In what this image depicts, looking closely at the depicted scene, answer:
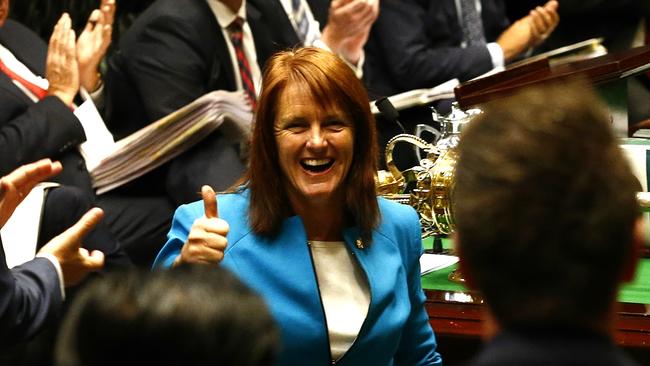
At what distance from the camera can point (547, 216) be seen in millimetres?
1223

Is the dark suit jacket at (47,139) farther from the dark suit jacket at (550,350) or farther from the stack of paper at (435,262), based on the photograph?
the dark suit jacket at (550,350)

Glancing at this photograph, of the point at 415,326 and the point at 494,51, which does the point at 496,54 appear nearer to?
the point at 494,51

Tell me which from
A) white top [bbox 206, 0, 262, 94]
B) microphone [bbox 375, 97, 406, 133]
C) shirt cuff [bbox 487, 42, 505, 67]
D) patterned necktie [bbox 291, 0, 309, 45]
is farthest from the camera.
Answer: shirt cuff [bbox 487, 42, 505, 67]

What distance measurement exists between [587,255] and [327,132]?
1.25 meters

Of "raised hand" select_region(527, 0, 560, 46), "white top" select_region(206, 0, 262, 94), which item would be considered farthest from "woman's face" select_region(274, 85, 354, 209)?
"raised hand" select_region(527, 0, 560, 46)

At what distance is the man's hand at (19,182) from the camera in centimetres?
228

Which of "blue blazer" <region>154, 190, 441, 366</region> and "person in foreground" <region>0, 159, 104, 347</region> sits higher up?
"person in foreground" <region>0, 159, 104, 347</region>

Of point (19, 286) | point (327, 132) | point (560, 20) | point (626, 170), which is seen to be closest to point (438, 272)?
point (327, 132)

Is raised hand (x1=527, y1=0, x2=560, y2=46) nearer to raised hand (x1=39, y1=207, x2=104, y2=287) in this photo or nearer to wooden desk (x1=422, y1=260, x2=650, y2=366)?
wooden desk (x1=422, y1=260, x2=650, y2=366)

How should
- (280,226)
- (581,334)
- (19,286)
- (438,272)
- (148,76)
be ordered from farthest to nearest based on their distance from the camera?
(148,76)
(438,272)
(280,226)
(19,286)
(581,334)

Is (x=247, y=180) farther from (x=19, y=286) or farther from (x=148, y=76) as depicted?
(x=148, y=76)

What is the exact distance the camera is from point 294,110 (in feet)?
7.92

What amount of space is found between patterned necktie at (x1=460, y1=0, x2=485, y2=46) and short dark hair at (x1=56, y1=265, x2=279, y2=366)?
374 centimetres

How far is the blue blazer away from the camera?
2.32 metres
